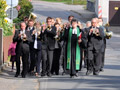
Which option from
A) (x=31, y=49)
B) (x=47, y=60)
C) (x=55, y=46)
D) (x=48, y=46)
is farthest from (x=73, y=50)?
(x=31, y=49)

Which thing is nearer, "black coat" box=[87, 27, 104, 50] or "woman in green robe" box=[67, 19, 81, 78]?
"woman in green robe" box=[67, 19, 81, 78]

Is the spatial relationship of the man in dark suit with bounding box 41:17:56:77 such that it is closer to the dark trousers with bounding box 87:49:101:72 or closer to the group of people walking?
the group of people walking

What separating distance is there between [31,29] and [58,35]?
3.00ft

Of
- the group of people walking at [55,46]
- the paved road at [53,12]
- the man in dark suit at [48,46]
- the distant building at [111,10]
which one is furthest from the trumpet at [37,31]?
the paved road at [53,12]

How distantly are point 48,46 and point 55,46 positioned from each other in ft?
0.97

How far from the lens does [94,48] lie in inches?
659

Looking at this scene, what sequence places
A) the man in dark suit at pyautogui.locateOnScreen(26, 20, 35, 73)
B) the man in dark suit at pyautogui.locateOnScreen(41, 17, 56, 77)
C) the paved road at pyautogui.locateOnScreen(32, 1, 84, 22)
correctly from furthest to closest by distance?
the paved road at pyautogui.locateOnScreen(32, 1, 84, 22) → the man in dark suit at pyautogui.locateOnScreen(26, 20, 35, 73) → the man in dark suit at pyautogui.locateOnScreen(41, 17, 56, 77)

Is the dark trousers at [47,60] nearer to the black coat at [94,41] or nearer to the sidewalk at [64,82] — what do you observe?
the sidewalk at [64,82]

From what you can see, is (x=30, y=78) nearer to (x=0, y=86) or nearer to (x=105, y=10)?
(x=0, y=86)

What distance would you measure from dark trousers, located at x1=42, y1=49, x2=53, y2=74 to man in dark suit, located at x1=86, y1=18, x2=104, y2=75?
4.36ft

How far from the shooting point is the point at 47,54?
16.4 m

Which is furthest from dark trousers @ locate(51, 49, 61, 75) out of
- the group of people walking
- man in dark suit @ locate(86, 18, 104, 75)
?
man in dark suit @ locate(86, 18, 104, 75)

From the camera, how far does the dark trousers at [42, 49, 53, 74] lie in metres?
16.4

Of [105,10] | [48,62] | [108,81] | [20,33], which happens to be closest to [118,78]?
[108,81]
